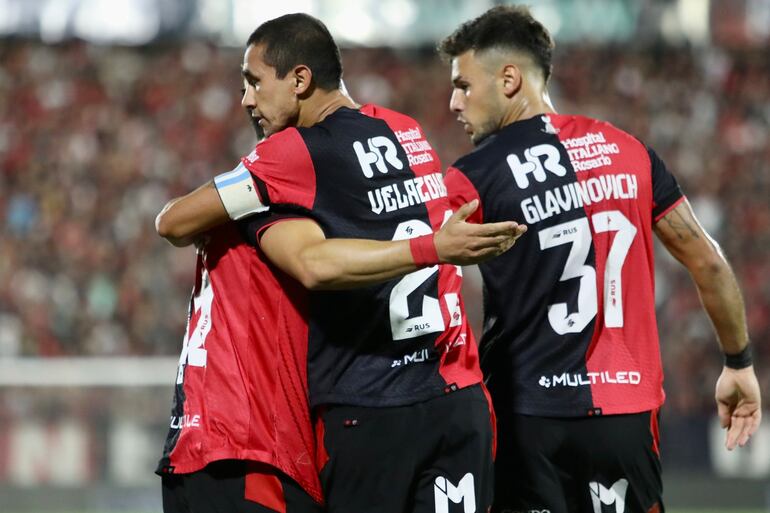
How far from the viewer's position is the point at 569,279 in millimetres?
4016

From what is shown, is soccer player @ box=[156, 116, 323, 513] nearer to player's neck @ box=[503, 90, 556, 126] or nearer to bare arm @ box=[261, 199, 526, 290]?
bare arm @ box=[261, 199, 526, 290]

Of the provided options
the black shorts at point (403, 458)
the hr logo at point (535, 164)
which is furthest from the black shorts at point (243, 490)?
the hr logo at point (535, 164)

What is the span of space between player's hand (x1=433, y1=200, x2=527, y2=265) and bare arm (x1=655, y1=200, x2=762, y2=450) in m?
1.31

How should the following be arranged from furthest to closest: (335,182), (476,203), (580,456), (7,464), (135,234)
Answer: (135,234), (7,464), (580,456), (335,182), (476,203)

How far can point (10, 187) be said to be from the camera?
15.2 meters

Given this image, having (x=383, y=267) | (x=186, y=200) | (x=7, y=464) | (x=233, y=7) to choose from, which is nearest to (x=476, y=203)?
(x=383, y=267)

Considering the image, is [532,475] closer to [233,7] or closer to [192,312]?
[192,312]

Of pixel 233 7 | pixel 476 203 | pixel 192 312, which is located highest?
pixel 233 7

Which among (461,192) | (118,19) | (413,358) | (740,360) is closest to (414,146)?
(461,192)

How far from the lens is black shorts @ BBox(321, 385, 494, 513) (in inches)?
136

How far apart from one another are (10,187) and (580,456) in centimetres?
1256

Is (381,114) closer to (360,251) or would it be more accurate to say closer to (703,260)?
(360,251)

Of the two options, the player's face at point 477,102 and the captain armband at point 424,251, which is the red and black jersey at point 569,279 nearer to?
the player's face at point 477,102

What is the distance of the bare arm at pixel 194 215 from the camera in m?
3.42
